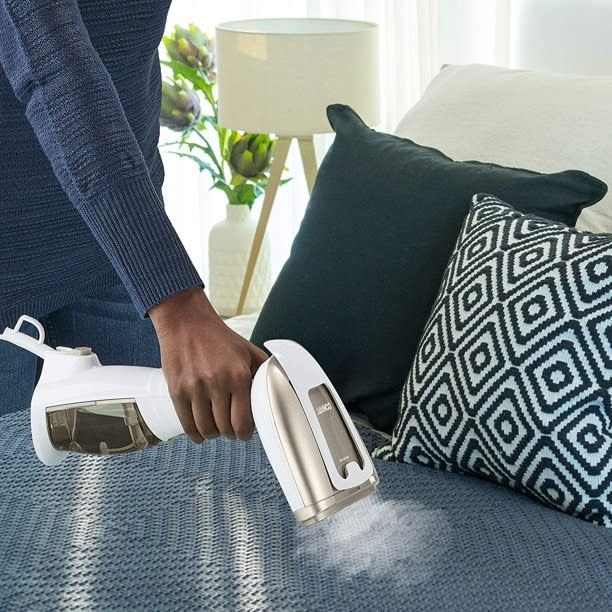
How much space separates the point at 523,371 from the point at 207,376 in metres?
0.52

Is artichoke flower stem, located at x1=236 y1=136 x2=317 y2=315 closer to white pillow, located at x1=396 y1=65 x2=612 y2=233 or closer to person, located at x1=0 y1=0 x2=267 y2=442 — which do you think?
white pillow, located at x1=396 y1=65 x2=612 y2=233

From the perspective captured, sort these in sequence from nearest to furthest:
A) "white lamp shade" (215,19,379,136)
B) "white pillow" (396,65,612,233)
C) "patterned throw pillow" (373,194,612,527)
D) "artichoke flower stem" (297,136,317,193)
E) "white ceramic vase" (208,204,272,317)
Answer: "patterned throw pillow" (373,194,612,527) < "white pillow" (396,65,612,233) < "white lamp shade" (215,19,379,136) < "artichoke flower stem" (297,136,317,193) < "white ceramic vase" (208,204,272,317)

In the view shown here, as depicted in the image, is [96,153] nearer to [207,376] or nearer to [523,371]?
[207,376]

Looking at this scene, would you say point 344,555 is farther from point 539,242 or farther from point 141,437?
point 539,242

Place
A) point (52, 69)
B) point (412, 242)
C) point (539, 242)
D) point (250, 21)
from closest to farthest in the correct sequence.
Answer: point (52, 69) < point (539, 242) < point (412, 242) < point (250, 21)

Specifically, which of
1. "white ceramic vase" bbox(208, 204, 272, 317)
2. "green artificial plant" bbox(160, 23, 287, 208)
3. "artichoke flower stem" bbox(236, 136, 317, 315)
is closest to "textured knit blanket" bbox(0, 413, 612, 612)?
"artichoke flower stem" bbox(236, 136, 317, 315)

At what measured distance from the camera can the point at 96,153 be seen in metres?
0.82

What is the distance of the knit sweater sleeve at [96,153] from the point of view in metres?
0.82

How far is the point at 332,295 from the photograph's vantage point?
4.95 ft

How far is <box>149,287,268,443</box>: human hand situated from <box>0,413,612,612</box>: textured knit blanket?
296 millimetres

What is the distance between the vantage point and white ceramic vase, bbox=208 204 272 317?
2.76 metres

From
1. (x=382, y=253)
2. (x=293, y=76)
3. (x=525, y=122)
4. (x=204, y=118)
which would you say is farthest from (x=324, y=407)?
(x=204, y=118)

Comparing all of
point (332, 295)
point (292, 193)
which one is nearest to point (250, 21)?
point (292, 193)

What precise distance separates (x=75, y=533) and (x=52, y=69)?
1.73 ft
